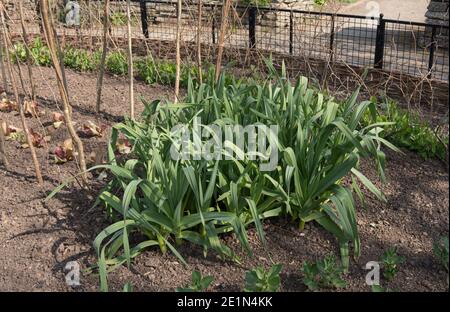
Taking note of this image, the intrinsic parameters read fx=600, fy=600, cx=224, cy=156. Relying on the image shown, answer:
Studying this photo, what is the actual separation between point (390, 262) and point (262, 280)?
0.60 metres

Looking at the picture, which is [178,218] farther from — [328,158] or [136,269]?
[328,158]

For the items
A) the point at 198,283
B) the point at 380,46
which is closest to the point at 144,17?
the point at 380,46

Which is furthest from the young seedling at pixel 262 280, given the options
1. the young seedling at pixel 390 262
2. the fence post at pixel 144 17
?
the fence post at pixel 144 17

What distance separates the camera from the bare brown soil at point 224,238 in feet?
9.16

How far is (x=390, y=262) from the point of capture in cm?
267

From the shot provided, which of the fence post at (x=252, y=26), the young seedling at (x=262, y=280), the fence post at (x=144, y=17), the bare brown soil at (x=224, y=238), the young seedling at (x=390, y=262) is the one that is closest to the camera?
the young seedling at (x=262, y=280)

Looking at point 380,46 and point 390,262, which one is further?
point 380,46

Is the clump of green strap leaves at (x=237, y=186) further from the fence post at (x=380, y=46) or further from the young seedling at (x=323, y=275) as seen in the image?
the fence post at (x=380, y=46)

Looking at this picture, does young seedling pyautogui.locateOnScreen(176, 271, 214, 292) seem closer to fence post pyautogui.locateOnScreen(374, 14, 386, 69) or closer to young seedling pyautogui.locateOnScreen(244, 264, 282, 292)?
young seedling pyautogui.locateOnScreen(244, 264, 282, 292)

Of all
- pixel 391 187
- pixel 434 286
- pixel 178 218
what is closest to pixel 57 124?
pixel 178 218

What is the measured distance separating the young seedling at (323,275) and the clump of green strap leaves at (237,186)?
16cm

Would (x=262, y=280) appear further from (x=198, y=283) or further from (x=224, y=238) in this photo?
(x=224, y=238)

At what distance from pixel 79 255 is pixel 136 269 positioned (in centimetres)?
33

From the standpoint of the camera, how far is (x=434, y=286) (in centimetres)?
267
